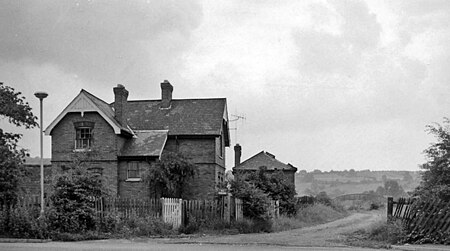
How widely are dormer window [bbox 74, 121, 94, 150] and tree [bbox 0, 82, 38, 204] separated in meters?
4.36

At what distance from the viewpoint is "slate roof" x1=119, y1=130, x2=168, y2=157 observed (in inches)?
1451

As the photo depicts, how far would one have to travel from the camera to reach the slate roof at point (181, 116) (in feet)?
131

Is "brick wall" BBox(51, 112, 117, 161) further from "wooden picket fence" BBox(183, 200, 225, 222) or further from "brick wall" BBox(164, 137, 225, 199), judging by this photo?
"wooden picket fence" BBox(183, 200, 225, 222)

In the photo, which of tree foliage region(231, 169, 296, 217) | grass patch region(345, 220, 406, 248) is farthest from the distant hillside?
grass patch region(345, 220, 406, 248)

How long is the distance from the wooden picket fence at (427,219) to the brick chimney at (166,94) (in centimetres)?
2502

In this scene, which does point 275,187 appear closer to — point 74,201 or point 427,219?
point 74,201

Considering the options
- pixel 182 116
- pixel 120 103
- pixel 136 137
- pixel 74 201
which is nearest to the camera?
pixel 74 201

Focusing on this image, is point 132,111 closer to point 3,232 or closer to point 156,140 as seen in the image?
point 156,140

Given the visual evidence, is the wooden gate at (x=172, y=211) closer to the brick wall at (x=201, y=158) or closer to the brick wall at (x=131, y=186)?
the brick wall at (x=131, y=186)

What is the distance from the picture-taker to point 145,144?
38.0 meters

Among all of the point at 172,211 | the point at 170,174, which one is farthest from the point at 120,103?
the point at 172,211

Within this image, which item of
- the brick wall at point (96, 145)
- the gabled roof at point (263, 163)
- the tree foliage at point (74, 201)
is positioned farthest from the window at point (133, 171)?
the gabled roof at point (263, 163)

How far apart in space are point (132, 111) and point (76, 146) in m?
6.95

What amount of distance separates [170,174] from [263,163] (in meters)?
16.2
